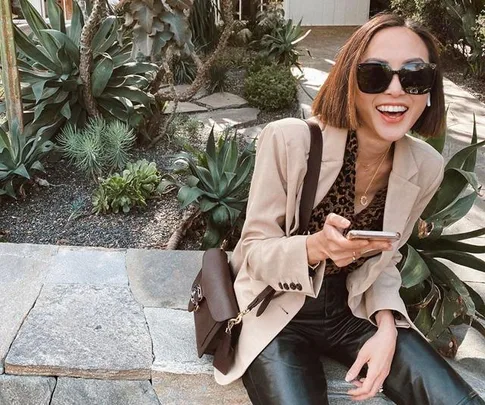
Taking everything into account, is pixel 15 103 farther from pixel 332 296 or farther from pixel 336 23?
pixel 336 23

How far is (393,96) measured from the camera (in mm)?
1936

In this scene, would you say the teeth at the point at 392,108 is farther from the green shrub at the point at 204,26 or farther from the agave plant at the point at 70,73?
the green shrub at the point at 204,26

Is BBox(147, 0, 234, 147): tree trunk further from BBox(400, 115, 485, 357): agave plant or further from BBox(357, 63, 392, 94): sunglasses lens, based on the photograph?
BBox(357, 63, 392, 94): sunglasses lens

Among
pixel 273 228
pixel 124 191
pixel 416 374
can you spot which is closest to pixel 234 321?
pixel 273 228

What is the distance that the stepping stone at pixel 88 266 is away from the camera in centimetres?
293

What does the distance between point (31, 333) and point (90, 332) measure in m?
0.22

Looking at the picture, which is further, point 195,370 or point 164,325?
point 164,325

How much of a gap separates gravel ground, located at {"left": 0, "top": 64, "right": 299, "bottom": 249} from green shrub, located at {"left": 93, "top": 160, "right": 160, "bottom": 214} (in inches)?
2.2

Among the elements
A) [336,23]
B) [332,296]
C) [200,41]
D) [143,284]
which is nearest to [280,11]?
[200,41]

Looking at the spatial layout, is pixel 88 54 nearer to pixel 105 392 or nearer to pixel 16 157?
pixel 16 157

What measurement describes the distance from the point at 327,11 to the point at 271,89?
253 inches

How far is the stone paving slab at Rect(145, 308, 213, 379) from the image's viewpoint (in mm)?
2350

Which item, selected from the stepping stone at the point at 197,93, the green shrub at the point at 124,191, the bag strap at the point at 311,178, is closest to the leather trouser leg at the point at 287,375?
the bag strap at the point at 311,178

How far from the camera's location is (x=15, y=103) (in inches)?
167
